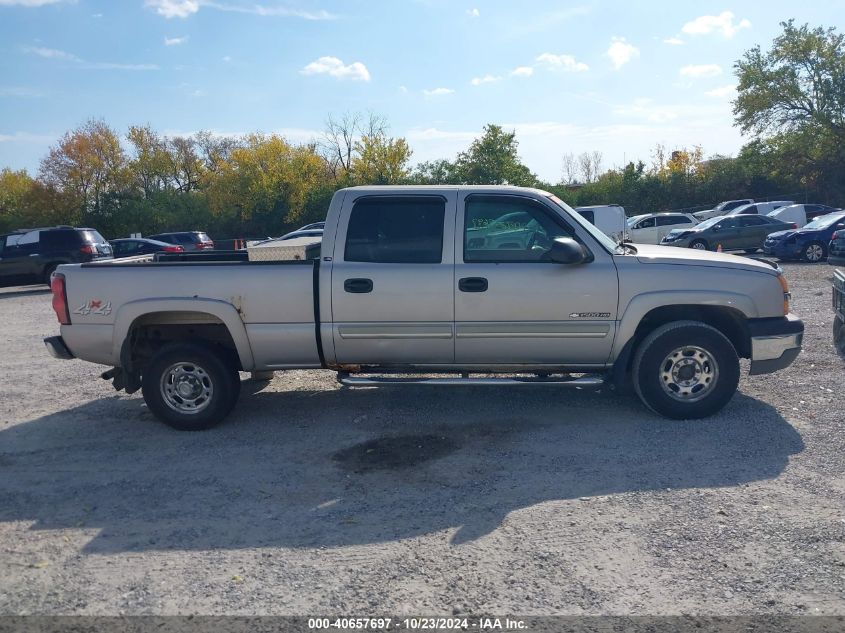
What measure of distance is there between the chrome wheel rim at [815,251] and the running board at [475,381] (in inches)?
725

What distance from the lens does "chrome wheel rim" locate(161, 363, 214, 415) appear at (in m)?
6.49

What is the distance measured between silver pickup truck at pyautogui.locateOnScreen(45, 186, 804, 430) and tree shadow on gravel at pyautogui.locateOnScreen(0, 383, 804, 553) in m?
0.44

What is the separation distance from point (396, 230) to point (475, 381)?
145 centimetres

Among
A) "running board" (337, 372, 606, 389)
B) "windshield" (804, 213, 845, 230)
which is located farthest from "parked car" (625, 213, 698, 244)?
"running board" (337, 372, 606, 389)

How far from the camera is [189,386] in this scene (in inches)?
257

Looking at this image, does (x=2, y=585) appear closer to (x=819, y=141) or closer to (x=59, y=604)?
(x=59, y=604)

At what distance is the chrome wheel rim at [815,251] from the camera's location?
21.8 m

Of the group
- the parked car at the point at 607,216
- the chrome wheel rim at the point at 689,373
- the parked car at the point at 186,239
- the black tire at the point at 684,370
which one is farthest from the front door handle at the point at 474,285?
the parked car at the point at 186,239

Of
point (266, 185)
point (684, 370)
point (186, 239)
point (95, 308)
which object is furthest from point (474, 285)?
point (266, 185)

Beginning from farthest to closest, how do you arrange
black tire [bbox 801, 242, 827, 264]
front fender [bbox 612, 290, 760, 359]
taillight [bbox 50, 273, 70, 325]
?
black tire [bbox 801, 242, 827, 264]
taillight [bbox 50, 273, 70, 325]
front fender [bbox 612, 290, 760, 359]

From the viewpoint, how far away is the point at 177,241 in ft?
111

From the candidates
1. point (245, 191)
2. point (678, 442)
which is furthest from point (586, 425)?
point (245, 191)

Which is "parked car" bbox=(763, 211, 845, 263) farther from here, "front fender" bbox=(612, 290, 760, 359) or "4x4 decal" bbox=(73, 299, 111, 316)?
"4x4 decal" bbox=(73, 299, 111, 316)

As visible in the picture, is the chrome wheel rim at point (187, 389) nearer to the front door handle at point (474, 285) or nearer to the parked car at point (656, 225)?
the front door handle at point (474, 285)
